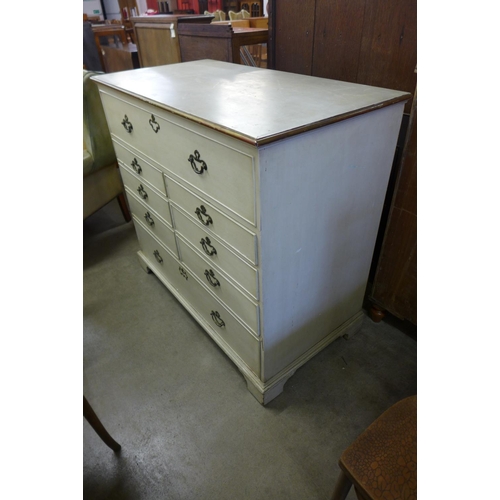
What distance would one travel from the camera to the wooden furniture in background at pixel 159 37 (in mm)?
2055

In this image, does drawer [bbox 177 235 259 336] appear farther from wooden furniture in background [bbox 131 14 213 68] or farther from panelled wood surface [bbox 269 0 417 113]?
wooden furniture in background [bbox 131 14 213 68]

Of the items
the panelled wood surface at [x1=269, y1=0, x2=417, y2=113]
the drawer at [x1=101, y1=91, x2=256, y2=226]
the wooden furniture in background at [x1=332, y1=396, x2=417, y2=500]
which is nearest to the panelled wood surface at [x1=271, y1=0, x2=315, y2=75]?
the panelled wood surface at [x1=269, y1=0, x2=417, y2=113]

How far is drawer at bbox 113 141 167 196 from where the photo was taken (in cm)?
134

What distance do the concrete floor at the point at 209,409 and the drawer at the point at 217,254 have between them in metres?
0.55

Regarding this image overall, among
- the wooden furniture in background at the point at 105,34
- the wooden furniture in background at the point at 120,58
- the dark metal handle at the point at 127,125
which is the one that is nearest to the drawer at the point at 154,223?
the dark metal handle at the point at 127,125

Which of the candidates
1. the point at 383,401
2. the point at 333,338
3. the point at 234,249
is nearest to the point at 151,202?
the point at 234,249

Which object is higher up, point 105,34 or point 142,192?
point 105,34

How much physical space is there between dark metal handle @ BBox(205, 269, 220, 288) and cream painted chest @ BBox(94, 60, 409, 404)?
1 centimetres

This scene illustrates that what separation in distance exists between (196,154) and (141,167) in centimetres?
54

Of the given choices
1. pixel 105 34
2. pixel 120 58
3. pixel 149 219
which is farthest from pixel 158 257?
pixel 105 34

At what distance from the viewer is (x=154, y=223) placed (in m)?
1.60

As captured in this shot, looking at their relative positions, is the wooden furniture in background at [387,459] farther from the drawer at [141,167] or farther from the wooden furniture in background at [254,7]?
the wooden furniture in background at [254,7]

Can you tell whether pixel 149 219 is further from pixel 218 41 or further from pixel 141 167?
pixel 218 41
